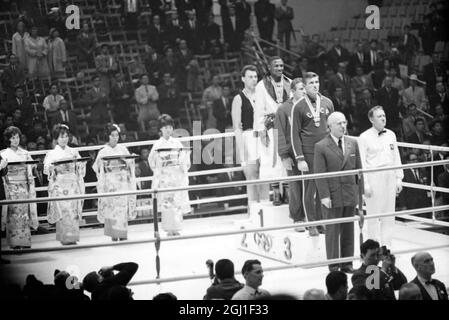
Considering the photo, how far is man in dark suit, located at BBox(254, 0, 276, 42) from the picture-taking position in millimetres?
14800

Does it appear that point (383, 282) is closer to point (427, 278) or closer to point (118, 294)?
point (427, 278)

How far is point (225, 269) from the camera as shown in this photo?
6723 mm

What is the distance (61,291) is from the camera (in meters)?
6.23

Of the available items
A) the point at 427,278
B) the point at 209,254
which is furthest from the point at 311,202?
the point at 427,278

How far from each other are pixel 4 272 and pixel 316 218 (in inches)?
114

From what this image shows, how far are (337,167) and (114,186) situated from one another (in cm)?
279

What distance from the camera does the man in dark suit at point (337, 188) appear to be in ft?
28.2

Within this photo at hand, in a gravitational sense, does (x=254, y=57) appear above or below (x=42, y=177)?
above

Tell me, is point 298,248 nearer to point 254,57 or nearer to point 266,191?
point 266,191

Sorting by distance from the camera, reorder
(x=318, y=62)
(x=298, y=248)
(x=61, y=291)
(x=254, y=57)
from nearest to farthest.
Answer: (x=61, y=291) → (x=298, y=248) → (x=318, y=62) → (x=254, y=57)

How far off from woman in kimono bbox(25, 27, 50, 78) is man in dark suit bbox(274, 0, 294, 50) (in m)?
3.60

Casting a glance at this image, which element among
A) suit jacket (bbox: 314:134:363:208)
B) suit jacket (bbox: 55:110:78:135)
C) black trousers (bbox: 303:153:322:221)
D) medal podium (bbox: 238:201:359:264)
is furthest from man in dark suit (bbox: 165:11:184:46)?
suit jacket (bbox: 314:134:363:208)

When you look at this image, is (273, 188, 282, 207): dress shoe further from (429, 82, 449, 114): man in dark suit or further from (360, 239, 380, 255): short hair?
(429, 82, 449, 114): man in dark suit
